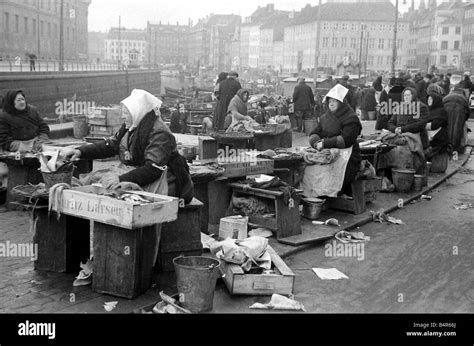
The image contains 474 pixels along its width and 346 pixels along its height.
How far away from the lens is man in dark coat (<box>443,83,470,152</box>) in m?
15.2

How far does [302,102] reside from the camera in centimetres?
2053

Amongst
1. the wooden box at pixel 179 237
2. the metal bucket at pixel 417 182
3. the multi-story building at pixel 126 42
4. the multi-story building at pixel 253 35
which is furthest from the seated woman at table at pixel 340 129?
the multi-story building at pixel 126 42

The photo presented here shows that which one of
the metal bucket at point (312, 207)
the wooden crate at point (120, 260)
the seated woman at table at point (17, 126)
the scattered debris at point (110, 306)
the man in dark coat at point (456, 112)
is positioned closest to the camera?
the scattered debris at point (110, 306)

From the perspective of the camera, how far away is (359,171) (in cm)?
913

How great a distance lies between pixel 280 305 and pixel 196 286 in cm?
85

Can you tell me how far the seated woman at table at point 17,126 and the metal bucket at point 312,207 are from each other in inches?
166

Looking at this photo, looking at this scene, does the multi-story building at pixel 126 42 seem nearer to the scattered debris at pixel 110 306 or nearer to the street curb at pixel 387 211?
the street curb at pixel 387 211

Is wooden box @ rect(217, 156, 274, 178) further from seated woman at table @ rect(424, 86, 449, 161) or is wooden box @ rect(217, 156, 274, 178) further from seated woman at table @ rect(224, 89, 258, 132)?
seated woman at table @ rect(424, 86, 449, 161)

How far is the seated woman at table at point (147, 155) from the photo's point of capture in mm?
5824

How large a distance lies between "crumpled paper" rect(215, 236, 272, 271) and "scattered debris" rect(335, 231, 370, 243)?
1.98 m

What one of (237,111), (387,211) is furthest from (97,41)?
(387,211)

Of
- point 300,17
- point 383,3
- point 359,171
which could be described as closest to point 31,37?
point 300,17

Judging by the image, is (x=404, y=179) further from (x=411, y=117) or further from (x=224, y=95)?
(x=224, y=95)

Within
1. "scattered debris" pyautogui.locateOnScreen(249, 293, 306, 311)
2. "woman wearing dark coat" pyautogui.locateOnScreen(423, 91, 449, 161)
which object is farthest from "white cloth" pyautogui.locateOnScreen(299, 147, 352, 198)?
"woman wearing dark coat" pyautogui.locateOnScreen(423, 91, 449, 161)
